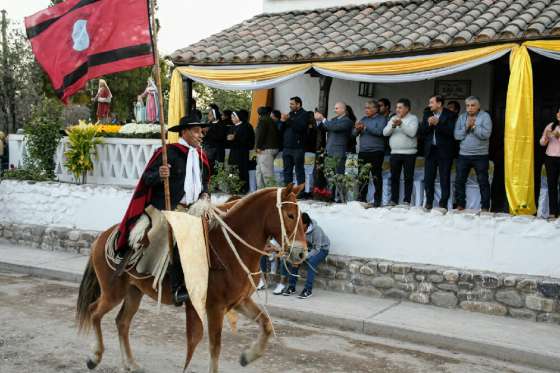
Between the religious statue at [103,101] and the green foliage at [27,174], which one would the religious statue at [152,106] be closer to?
the religious statue at [103,101]

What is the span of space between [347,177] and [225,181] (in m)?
2.36

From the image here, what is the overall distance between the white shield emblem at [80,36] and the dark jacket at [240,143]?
18.9 ft

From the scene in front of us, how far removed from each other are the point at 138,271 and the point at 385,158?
20.7 ft

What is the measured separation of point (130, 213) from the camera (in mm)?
6070

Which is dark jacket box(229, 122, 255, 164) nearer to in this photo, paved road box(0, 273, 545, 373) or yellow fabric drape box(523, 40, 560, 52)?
paved road box(0, 273, 545, 373)

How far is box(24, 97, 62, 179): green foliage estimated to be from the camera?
1321 centimetres

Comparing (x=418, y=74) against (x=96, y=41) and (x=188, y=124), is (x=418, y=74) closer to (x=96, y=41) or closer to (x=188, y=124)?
(x=188, y=124)

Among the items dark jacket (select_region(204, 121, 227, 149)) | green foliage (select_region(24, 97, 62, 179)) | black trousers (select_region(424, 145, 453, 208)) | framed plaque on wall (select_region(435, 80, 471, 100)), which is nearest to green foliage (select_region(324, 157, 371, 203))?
black trousers (select_region(424, 145, 453, 208))

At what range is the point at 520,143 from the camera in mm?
8930

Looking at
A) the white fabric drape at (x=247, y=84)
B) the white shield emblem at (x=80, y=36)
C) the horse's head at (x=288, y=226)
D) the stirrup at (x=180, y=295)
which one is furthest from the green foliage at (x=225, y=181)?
the horse's head at (x=288, y=226)

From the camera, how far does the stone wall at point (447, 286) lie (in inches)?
314

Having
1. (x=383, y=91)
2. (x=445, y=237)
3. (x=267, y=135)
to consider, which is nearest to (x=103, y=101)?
(x=267, y=135)

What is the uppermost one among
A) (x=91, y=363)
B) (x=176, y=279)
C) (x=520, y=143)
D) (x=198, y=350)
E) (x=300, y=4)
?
(x=300, y=4)

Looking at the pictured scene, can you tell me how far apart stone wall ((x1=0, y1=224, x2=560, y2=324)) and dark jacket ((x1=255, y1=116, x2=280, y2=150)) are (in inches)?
117
